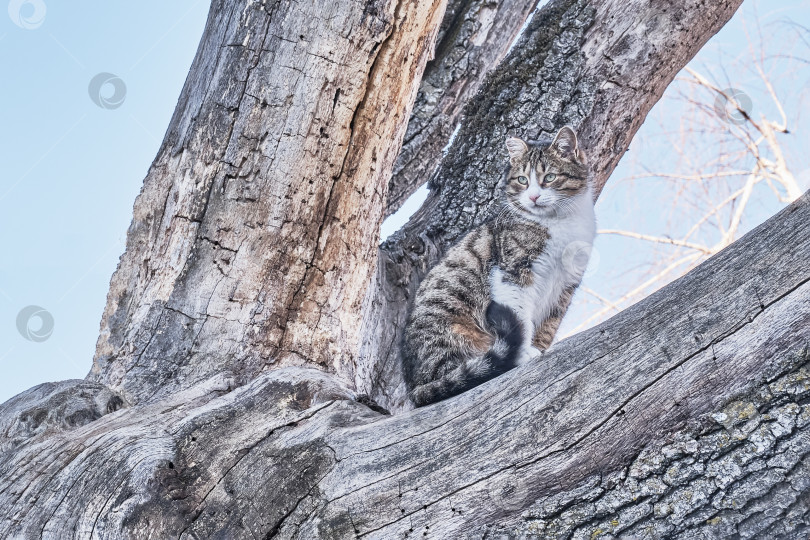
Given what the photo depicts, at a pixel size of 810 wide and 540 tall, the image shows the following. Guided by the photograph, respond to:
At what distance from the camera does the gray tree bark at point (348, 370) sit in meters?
1.62

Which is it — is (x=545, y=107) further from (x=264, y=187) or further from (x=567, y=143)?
(x=264, y=187)

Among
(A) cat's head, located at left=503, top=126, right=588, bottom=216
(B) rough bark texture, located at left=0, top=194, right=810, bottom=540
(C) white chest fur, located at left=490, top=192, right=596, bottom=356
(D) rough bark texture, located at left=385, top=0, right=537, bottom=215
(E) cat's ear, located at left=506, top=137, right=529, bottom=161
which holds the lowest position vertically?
(B) rough bark texture, located at left=0, top=194, right=810, bottom=540

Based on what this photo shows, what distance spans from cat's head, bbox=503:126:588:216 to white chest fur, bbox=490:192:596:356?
0.07 m

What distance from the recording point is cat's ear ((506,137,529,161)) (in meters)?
3.62

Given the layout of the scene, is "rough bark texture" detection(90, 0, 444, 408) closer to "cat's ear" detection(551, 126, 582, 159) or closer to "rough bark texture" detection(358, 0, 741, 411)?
"rough bark texture" detection(358, 0, 741, 411)

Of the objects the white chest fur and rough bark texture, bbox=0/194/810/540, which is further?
the white chest fur

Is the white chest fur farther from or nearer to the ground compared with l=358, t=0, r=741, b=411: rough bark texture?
nearer to the ground

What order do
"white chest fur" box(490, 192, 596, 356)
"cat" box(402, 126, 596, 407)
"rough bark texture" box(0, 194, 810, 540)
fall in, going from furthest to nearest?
"white chest fur" box(490, 192, 596, 356)
"cat" box(402, 126, 596, 407)
"rough bark texture" box(0, 194, 810, 540)

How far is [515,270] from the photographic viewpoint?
3.45 metres

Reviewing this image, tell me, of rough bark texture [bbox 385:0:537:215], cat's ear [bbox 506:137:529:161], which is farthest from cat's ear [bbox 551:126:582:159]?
rough bark texture [bbox 385:0:537:215]

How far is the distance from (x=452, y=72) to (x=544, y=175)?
Result: 0.98m

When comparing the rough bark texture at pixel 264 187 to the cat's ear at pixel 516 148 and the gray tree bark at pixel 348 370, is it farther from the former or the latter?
the cat's ear at pixel 516 148

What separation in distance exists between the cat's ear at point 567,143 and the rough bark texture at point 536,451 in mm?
1813

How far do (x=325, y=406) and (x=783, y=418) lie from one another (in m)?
1.29
